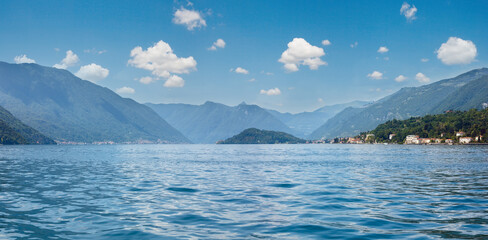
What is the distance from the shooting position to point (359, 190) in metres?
29.9

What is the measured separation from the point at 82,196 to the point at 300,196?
16531 millimetres

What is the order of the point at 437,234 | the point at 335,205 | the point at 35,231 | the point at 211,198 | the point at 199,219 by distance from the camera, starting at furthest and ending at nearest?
the point at 211,198 < the point at 335,205 < the point at 199,219 < the point at 35,231 < the point at 437,234

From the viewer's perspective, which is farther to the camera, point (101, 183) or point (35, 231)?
point (101, 183)

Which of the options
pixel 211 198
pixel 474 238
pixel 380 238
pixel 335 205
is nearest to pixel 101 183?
pixel 211 198

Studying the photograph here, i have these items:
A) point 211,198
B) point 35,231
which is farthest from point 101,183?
point 35,231

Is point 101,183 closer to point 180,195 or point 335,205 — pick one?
point 180,195

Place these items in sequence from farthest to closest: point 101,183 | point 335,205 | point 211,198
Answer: point 101,183 → point 211,198 → point 335,205

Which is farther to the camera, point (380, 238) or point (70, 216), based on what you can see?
point (70, 216)

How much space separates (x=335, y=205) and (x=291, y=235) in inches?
Answer: 334

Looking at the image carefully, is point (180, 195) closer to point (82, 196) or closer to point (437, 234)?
point (82, 196)

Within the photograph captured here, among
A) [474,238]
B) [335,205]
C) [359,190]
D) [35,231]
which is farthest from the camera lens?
[359,190]

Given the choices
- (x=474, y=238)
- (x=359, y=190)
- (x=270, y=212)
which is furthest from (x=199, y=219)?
(x=359, y=190)

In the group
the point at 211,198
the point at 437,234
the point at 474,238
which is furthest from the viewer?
the point at 211,198

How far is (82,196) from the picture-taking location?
2702cm
